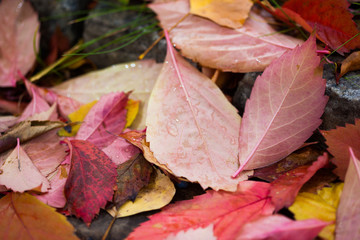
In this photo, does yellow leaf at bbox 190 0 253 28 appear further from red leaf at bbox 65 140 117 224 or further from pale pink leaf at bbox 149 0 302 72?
red leaf at bbox 65 140 117 224

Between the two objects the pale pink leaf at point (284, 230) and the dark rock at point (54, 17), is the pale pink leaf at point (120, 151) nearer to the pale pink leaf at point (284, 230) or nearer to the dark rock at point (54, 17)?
the pale pink leaf at point (284, 230)

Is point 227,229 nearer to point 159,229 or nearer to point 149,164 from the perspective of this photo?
point 159,229

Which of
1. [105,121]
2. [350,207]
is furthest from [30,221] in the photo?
[350,207]

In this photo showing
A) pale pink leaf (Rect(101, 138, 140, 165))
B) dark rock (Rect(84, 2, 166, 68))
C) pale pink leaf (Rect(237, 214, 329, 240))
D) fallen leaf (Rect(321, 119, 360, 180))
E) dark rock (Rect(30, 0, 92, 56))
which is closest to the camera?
pale pink leaf (Rect(237, 214, 329, 240))

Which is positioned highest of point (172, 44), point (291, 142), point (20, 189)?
point (172, 44)

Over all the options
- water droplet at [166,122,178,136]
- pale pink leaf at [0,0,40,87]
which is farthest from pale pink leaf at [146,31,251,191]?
pale pink leaf at [0,0,40,87]

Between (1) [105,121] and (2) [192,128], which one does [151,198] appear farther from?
(1) [105,121]

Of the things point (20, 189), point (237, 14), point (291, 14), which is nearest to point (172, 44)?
point (237, 14)
